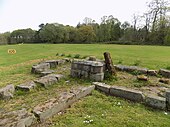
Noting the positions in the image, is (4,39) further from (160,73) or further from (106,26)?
(160,73)

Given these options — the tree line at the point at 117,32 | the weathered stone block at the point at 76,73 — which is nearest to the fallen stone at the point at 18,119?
the weathered stone block at the point at 76,73

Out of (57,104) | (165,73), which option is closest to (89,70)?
(57,104)

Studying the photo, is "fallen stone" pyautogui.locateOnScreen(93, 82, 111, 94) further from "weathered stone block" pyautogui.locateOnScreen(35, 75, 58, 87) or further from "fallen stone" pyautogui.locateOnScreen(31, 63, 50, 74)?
"fallen stone" pyautogui.locateOnScreen(31, 63, 50, 74)

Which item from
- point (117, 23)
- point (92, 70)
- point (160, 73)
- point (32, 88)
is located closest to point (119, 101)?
point (92, 70)

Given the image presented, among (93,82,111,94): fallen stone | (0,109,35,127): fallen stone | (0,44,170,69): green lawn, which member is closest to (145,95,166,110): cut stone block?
(93,82,111,94): fallen stone

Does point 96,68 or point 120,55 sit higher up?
point 96,68

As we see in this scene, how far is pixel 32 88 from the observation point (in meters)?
4.86

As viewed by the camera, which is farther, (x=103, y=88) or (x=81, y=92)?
(x=103, y=88)

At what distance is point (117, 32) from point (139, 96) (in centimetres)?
4976

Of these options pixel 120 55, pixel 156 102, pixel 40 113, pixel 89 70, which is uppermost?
pixel 89 70

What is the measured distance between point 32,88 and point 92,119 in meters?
2.34

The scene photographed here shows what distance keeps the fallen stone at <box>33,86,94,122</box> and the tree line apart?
3951 cm

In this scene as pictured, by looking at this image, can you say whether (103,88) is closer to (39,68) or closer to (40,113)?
(40,113)

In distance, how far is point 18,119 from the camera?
9.39ft
